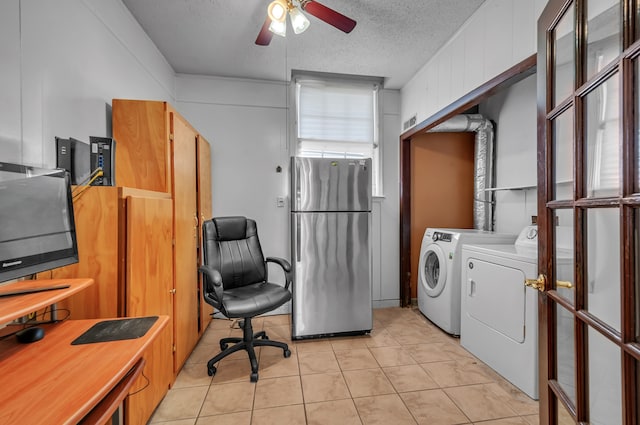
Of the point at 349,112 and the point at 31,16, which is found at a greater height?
the point at 349,112

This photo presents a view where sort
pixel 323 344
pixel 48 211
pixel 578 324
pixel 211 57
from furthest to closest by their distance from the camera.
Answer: pixel 211 57 < pixel 323 344 < pixel 48 211 < pixel 578 324

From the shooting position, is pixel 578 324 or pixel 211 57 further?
pixel 211 57

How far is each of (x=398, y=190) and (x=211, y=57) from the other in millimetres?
2507

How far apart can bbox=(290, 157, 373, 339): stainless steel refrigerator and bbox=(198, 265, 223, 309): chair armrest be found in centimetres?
76

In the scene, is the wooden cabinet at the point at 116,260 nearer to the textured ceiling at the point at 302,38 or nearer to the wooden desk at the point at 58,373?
the wooden desk at the point at 58,373

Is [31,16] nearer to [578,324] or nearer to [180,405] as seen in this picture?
[180,405]

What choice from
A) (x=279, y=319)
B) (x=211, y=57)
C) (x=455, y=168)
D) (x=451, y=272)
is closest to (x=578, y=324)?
(x=451, y=272)

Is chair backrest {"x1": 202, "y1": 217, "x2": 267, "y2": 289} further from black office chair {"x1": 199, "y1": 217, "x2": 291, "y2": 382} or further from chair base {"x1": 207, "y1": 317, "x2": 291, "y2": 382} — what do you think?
chair base {"x1": 207, "y1": 317, "x2": 291, "y2": 382}

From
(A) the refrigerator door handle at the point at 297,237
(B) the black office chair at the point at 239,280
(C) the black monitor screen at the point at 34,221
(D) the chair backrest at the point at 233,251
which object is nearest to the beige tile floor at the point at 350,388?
(B) the black office chair at the point at 239,280

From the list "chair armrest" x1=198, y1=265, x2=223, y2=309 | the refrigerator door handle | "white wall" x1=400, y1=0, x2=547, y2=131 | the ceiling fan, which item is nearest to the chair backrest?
"chair armrest" x1=198, y1=265, x2=223, y2=309

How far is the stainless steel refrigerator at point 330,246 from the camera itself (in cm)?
252

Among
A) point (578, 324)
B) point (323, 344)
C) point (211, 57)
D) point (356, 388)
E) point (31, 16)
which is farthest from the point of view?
point (211, 57)

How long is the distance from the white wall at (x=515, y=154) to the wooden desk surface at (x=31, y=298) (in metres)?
3.27

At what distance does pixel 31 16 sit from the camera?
1243mm
